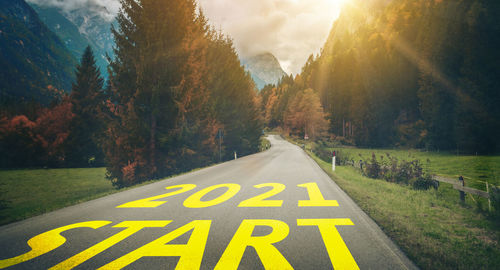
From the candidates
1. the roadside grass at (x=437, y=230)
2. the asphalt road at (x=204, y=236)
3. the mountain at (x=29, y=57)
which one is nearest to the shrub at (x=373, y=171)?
the roadside grass at (x=437, y=230)

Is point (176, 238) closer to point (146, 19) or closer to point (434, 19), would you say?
point (146, 19)

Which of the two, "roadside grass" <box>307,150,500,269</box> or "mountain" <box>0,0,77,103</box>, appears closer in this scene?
"roadside grass" <box>307,150,500,269</box>

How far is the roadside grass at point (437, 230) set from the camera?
3114mm

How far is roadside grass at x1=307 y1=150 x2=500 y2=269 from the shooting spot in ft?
10.2

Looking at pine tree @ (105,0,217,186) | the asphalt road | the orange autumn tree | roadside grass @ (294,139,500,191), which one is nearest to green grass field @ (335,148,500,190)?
roadside grass @ (294,139,500,191)

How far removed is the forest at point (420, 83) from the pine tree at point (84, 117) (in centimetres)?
4338

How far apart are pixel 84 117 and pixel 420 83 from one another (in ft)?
161

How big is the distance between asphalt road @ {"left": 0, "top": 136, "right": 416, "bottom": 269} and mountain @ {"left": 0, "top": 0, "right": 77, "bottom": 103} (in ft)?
307

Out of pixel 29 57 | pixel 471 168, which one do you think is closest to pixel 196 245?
pixel 471 168

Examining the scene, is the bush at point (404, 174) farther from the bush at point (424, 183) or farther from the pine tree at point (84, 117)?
the pine tree at point (84, 117)

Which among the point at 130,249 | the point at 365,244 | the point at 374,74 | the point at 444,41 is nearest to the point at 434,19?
the point at 444,41

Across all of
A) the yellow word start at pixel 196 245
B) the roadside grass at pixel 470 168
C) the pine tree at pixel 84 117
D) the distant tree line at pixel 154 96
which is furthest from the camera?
the pine tree at pixel 84 117

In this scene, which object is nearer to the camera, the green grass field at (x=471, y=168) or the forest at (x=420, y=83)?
the green grass field at (x=471, y=168)

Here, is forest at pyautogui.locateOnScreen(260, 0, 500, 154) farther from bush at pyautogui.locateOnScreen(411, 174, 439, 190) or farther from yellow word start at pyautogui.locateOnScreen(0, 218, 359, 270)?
yellow word start at pyautogui.locateOnScreen(0, 218, 359, 270)
